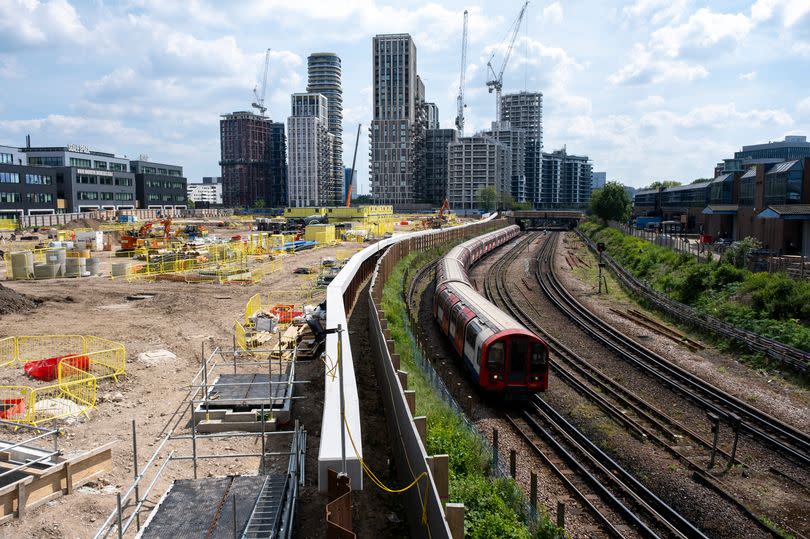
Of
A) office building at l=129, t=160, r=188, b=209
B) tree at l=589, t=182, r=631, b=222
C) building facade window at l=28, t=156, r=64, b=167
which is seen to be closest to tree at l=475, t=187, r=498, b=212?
tree at l=589, t=182, r=631, b=222

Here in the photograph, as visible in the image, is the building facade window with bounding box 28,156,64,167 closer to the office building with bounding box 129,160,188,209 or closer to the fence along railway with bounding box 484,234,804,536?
the office building with bounding box 129,160,188,209

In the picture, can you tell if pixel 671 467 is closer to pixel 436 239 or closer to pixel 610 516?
pixel 610 516

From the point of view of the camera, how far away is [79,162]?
374 ft

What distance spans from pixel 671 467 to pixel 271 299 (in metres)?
22.0

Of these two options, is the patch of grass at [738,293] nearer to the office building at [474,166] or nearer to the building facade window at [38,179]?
the building facade window at [38,179]

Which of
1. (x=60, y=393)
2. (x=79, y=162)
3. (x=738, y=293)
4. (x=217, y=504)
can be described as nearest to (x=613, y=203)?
(x=738, y=293)

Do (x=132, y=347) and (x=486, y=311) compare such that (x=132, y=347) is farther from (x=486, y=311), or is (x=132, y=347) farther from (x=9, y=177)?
Answer: (x=9, y=177)

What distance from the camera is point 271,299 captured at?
31.8 meters

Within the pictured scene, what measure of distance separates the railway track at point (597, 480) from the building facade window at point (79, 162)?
116 m

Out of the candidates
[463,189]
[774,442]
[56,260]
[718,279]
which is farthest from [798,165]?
[463,189]

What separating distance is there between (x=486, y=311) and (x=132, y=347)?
12511mm

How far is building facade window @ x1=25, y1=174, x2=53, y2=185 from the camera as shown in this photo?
93250mm

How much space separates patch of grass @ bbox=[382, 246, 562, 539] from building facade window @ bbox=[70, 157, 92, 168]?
115 m

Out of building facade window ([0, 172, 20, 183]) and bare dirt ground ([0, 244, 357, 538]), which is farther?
building facade window ([0, 172, 20, 183])
